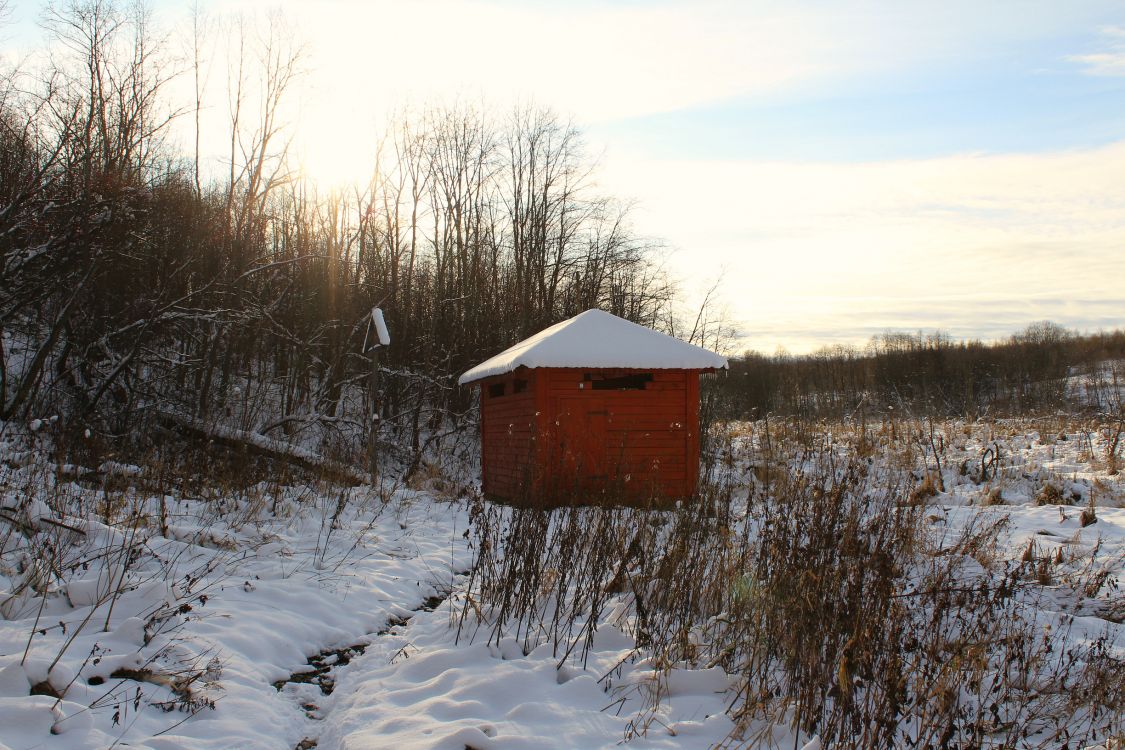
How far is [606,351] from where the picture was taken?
985 cm

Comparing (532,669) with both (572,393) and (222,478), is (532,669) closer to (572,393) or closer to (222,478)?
(222,478)

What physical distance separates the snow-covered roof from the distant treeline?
1650 centimetres

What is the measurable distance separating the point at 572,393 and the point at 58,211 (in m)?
6.88

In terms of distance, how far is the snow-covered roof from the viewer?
9562 millimetres

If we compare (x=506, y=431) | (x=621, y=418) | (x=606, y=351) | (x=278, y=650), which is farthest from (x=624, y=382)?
(x=278, y=650)

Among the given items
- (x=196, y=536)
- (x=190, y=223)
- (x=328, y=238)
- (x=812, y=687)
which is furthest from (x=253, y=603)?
(x=328, y=238)

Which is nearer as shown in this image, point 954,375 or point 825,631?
point 825,631

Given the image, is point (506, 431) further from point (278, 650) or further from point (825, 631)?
point (825, 631)

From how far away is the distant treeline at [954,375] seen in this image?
29.0 metres

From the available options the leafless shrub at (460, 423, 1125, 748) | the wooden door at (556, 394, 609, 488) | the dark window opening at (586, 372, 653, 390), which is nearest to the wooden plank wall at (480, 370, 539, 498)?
the wooden door at (556, 394, 609, 488)

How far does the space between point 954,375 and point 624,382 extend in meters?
32.6

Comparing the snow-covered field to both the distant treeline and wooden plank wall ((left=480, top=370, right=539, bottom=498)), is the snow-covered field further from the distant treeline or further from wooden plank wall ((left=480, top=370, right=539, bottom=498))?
the distant treeline

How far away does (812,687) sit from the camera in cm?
274

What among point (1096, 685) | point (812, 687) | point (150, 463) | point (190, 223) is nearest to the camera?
point (812, 687)
